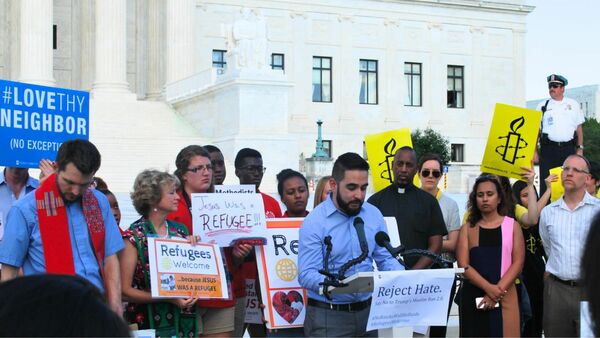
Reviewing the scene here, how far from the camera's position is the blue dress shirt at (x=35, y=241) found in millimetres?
5457

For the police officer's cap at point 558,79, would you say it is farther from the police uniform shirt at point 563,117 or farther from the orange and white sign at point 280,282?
the orange and white sign at point 280,282

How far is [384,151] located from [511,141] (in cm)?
121

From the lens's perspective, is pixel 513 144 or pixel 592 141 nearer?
pixel 513 144

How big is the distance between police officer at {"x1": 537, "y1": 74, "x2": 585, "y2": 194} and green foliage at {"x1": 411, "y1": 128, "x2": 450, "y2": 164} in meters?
35.6

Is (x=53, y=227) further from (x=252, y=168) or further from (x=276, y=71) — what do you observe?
(x=276, y=71)

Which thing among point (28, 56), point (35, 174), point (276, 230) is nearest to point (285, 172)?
point (276, 230)

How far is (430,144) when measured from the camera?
163 feet

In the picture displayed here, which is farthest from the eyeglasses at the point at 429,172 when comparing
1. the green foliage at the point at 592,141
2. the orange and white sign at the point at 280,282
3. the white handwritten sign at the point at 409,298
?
the green foliage at the point at 592,141

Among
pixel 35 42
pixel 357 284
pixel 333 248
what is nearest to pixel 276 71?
pixel 35 42

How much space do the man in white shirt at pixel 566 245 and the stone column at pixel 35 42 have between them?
32417mm

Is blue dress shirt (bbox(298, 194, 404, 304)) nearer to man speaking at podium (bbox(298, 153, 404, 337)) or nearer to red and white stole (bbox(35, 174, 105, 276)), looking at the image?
man speaking at podium (bbox(298, 153, 404, 337))

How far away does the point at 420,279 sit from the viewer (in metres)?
6.02

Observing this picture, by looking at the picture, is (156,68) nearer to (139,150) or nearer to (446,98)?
(139,150)

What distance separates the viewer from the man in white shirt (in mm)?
7590
